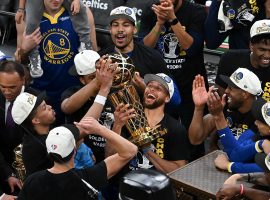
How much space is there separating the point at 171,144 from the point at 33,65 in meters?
1.62

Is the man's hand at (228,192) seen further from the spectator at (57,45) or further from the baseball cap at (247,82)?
the spectator at (57,45)

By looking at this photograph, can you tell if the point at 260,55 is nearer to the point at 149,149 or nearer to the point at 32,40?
the point at 149,149

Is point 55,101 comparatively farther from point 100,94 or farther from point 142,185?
point 142,185

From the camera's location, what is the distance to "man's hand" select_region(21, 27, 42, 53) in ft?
16.1

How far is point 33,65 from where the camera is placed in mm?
5070

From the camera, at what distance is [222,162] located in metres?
3.81

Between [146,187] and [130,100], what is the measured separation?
1820 millimetres

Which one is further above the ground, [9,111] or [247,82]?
[247,82]

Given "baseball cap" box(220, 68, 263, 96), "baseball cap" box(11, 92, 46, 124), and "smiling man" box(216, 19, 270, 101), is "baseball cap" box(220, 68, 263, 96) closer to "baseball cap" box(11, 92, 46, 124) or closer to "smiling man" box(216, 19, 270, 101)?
"smiling man" box(216, 19, 270, 101)

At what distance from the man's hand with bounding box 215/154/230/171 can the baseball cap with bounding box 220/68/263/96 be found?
0.60 meters

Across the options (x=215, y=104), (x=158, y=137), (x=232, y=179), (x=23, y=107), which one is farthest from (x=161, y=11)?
(x=232, y=179)

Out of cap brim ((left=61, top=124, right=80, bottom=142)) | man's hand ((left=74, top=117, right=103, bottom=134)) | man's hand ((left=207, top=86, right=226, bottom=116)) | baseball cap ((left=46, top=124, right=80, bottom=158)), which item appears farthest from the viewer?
man's hand ((left=207, top=86, right=226, bottom=116))

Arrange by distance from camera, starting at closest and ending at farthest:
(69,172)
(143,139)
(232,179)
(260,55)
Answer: (69,172) < (232,179) < (143,139) < (260,55)

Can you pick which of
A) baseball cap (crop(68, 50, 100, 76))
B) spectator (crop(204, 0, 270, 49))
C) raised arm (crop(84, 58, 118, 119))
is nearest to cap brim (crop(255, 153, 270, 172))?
raised arm (crop(84, 58, 118, 119))
